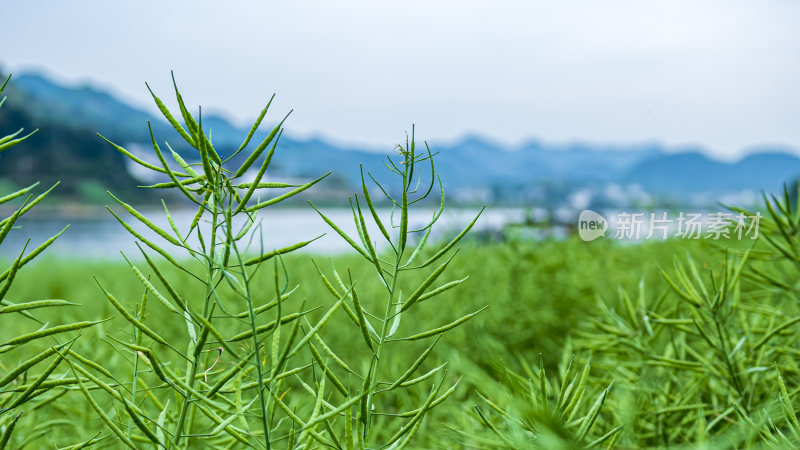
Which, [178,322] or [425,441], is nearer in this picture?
[425,441]

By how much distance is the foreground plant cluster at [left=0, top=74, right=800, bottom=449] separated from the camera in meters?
0.19

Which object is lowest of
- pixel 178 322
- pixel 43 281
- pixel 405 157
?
pixel 43 281

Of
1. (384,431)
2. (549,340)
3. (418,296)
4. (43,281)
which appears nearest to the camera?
(418,296)

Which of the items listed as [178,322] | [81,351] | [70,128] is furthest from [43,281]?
[70,128]

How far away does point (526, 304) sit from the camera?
3.81ft

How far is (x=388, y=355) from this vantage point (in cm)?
105

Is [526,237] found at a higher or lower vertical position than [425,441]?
higher

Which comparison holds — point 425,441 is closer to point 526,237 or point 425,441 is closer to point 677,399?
point 677,399

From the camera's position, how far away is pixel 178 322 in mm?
1174

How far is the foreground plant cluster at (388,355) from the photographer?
19 centimetres

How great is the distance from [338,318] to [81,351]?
752mm

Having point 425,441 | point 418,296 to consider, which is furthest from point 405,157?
point 425,441

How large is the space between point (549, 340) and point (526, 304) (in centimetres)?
9

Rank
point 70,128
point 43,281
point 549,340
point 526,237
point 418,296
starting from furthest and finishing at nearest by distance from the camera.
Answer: point 70,128 < point 43,281 < point 526,237 < point 549,340 < point 418,296
